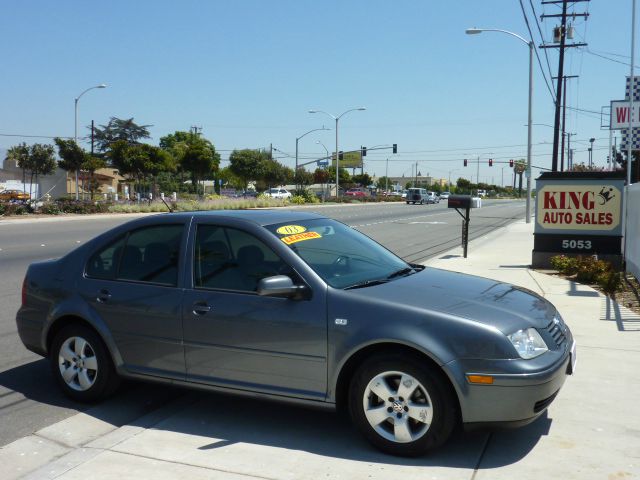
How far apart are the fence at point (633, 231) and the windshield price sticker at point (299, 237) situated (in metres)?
7.31

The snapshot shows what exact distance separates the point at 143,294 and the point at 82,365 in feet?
2.78

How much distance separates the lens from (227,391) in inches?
184

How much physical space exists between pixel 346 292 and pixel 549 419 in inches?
69.3

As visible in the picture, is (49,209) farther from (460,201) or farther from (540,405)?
(540,405)

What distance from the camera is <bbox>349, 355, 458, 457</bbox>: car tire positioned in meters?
3.99

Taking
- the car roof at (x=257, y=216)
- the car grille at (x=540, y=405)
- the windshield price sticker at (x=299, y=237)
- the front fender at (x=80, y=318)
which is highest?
the car roof at (x=257, y=216)

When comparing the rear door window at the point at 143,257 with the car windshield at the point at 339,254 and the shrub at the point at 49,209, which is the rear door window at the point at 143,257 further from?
the shrub at the point at 49,209

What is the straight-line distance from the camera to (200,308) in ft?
15.5

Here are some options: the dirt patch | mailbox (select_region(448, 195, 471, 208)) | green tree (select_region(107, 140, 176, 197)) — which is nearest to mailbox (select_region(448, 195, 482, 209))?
mailbox (select_region(448, 195, 471, 208))

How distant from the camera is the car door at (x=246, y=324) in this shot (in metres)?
4.34

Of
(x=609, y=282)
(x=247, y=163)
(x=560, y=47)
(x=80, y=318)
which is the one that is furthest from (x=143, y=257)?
(x=247, y=163)

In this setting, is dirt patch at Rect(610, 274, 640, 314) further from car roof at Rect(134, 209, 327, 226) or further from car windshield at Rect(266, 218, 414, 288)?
car roof at Rect(134, 209, 327, 226)

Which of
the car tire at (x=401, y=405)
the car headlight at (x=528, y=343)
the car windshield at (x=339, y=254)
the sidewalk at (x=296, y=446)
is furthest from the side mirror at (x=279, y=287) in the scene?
the car headlight at (x=528, y=343)

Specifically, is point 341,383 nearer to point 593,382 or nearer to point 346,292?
point 346,292
